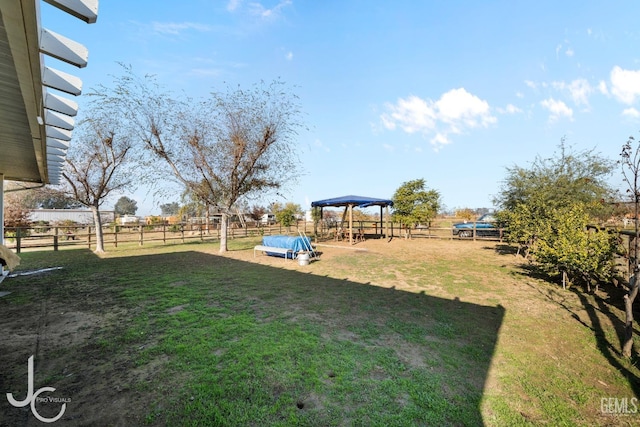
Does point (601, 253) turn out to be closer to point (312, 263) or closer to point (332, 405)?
point (332, 405)

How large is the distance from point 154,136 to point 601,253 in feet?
44.0

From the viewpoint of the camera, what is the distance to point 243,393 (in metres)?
2.22

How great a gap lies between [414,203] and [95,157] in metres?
15.6

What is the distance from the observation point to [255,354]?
9.39 ft

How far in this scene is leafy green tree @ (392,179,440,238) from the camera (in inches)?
606

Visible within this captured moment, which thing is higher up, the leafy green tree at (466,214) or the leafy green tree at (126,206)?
the leafy green tree at (126,206)

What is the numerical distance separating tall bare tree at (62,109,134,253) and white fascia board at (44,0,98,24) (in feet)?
39.1

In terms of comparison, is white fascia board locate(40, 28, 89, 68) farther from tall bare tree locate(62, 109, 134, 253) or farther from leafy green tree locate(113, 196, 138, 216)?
leafy green tree locate(113, 196, 138, 216)

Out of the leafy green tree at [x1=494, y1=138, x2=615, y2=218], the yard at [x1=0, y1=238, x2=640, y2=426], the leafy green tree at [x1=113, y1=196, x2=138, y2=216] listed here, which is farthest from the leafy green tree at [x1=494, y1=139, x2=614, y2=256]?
the leafy green tree at [x1=113, y1=196, x2=138, y2=216]

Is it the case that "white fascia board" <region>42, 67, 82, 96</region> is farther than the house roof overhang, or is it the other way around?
"white fascia board" <region>42, 67, 82, 96</region>

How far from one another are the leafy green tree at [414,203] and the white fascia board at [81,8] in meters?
15.2

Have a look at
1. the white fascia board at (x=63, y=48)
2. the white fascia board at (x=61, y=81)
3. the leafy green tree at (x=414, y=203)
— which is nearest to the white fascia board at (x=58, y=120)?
the white fascia board at (x=61, y=81)

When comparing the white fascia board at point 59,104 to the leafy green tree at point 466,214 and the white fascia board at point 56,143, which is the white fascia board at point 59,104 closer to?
the white fascia board at point 56,143

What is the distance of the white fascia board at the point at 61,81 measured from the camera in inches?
90.2
